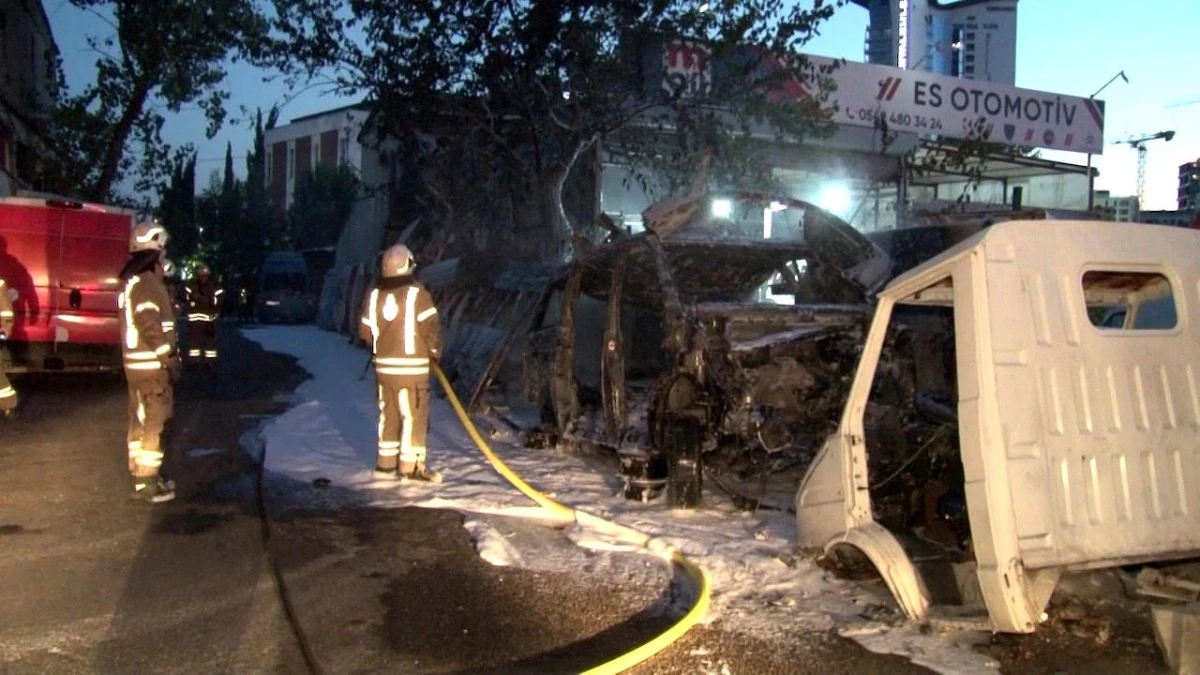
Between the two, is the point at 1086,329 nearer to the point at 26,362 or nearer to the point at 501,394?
the point at 501,394

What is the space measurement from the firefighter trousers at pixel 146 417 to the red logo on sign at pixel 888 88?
14.4 meters

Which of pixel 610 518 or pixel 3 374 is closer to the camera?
pixel 610 518

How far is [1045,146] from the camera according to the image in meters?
21.4

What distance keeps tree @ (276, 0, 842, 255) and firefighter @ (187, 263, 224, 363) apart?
379cm

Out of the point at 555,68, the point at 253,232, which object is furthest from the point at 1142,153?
the point at 253,232

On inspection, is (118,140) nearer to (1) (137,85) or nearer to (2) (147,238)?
(1) (137,85)

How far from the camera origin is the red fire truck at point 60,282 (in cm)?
1382

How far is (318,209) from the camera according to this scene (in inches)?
2176

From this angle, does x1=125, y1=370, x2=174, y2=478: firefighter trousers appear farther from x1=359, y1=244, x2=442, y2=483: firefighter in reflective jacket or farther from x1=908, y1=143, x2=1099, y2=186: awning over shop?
x1=908, y1=143, x2=1099, y2=186: awning over shop

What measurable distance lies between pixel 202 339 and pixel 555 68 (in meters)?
6.76

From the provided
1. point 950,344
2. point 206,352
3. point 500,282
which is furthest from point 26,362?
point 950,344

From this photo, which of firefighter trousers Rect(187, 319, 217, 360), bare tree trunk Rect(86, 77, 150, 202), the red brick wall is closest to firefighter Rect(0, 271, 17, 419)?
firefighter trousers Rect(187, 319, 217, 360)

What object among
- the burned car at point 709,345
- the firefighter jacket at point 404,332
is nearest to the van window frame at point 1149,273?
the burned car at point 709,345

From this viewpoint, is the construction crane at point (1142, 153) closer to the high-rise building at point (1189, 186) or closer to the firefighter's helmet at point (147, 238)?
the high-rise building at point (1189, 186)
